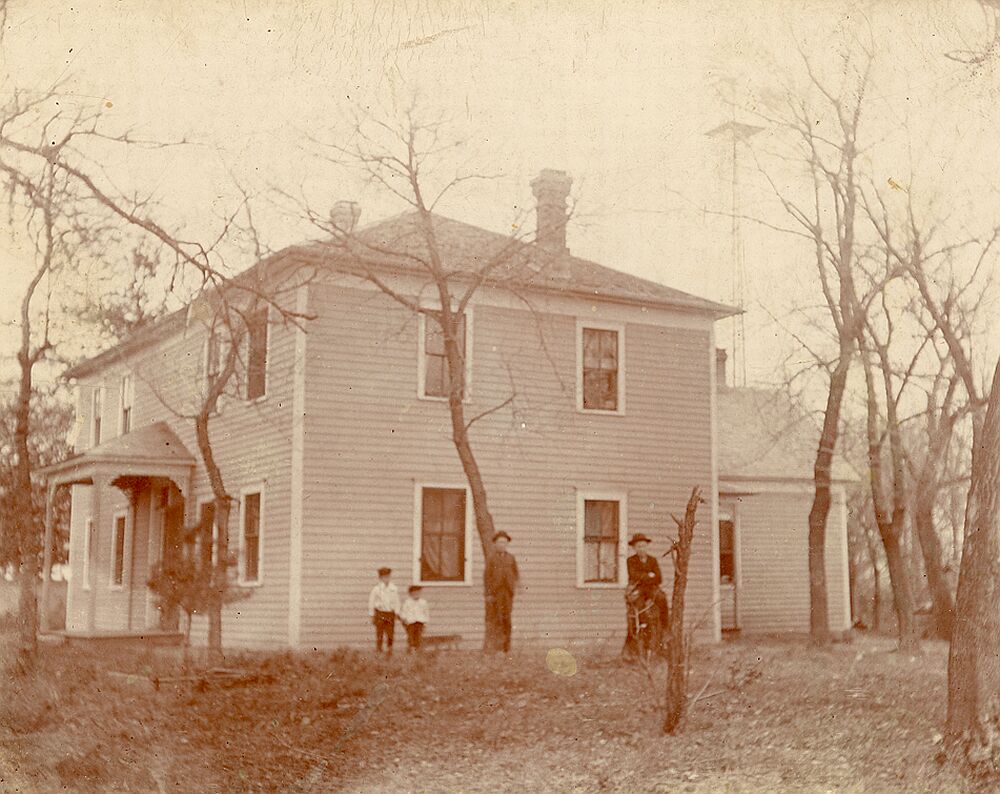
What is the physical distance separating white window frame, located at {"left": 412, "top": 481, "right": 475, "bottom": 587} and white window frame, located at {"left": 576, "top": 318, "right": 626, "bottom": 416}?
8.03 ft

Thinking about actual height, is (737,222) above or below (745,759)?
above

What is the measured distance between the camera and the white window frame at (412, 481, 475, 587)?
58.1ft

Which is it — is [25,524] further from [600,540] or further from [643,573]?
[600,540]

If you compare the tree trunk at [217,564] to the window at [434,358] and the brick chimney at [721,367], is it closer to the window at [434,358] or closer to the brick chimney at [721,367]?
the window at [434,358]

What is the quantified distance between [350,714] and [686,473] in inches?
421

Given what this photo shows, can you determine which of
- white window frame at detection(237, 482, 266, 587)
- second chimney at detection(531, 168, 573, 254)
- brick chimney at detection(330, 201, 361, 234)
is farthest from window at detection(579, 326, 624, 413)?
white window frame at detection(237, 482, 266, 587)

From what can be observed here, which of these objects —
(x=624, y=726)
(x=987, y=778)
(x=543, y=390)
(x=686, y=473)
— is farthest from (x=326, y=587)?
(x=987, y=778)

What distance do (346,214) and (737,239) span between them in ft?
21.3

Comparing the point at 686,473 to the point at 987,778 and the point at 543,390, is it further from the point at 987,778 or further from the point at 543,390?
the point at 987,778

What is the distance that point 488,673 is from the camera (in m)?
12.1

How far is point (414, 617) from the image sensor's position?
1645 cm

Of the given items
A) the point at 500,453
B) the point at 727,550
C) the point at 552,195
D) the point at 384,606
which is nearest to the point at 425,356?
the point at 500,453

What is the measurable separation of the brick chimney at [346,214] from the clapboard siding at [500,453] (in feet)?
4.10

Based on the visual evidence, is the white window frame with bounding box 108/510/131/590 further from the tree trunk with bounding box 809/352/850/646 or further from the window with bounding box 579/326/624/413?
the tree trunk with bounding box 809/352/850/646
